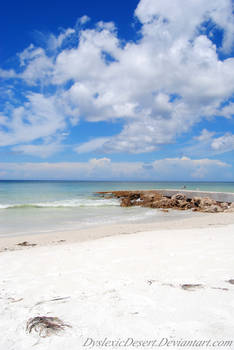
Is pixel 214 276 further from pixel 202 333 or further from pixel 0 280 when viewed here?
pixel 0 280

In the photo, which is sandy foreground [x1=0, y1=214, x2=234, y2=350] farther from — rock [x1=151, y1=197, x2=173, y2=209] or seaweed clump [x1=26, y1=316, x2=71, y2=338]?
rock [x1=151, y1=197, x2=173, y2=209]

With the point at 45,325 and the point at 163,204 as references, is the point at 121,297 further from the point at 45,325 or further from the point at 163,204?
the point at 163,204

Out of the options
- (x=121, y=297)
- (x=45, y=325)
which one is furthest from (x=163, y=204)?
(x=45, y=325)

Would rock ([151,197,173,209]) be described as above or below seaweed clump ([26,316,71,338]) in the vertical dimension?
below

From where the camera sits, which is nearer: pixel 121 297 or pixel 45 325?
pixel 45 325

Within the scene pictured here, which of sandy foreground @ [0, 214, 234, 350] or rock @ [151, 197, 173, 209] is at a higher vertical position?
sandy foreground @ [0, 214, 234, 350]

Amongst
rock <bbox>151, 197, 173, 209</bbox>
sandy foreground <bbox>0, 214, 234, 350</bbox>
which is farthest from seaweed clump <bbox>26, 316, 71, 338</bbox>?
rock <bbox>151, 197, 173, 209</bbox>

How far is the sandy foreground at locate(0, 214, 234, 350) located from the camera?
2188 millimetres

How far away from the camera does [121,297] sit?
9.79 feet

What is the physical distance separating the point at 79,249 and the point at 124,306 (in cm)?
346

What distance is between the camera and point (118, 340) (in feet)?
7.04

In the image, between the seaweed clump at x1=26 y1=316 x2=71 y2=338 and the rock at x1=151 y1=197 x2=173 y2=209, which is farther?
the rock at x1=151 y1=197 x2=173 y2=209

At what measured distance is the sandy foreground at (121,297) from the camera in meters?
2.19

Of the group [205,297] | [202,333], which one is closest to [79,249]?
[205,297]
